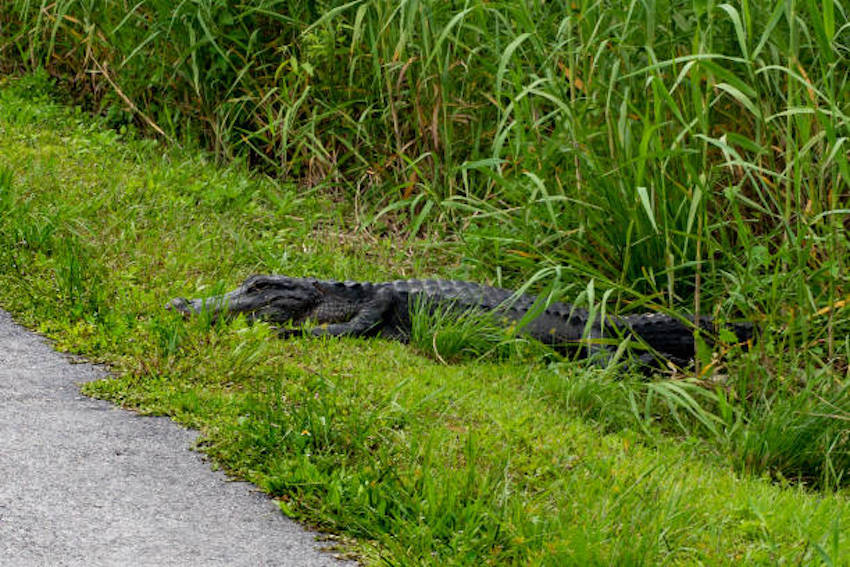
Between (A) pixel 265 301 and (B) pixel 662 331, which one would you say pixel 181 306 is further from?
(B) pixel 662 331

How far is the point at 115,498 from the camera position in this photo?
2965 mm

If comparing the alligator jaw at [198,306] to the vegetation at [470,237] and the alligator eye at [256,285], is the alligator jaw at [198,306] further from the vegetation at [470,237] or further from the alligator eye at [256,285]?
the alligator eye at [256,285]

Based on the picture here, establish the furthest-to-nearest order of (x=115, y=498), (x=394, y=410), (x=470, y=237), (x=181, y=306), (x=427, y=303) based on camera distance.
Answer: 1. (x=470, y=237)
2. (x=427, y=303)
3. (x=181, y=306)
4. (x=394, y=410)
5. (x=115, y=498)

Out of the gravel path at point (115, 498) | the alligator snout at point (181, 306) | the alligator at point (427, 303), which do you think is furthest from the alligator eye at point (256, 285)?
the gravel path at point (115, 498)

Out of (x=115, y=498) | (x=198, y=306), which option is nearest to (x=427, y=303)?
(x=198, y=306)

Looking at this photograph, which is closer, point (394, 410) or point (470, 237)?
point (394, 410)

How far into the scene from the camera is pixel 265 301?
14.7 ft

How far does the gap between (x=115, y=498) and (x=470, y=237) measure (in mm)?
2846

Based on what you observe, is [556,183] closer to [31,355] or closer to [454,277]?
[454,277]

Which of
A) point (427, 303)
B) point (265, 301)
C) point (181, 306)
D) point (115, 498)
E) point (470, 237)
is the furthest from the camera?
point (470, 237)

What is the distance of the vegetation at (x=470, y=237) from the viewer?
304 cm

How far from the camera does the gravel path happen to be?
2.71 metres

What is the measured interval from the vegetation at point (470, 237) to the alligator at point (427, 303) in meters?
0.13

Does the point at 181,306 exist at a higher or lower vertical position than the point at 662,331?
higher
